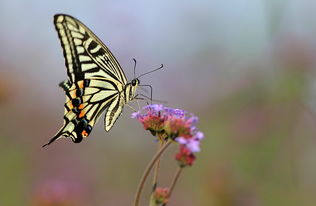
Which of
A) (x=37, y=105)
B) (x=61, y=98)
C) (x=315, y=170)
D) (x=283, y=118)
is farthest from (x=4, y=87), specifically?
(x=315, y=170)

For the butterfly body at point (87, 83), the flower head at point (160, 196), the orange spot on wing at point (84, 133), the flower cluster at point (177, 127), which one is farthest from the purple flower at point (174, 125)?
the butterfly body at point (87, 83)

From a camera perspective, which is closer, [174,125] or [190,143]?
[190,143]

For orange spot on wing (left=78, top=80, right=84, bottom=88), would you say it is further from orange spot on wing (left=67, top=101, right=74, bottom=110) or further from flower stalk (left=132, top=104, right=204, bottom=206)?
flower stalk (left=132, top=104, right=204, bottom=206)

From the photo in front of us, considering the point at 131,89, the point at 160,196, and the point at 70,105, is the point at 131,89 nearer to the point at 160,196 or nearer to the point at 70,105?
the point at 70,105

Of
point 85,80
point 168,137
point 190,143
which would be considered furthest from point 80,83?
point 190,143

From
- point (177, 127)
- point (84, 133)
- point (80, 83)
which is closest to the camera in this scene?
point (177, 127)

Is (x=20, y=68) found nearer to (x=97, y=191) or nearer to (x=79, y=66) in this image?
(x=97, y=191)

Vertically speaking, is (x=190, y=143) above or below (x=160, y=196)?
above

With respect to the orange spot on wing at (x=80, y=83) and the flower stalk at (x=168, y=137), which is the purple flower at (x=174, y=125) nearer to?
the flower stalk at (x=168, y=137)
